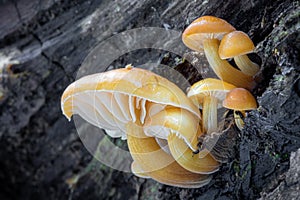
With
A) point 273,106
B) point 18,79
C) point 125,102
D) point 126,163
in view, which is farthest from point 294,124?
point 18,79

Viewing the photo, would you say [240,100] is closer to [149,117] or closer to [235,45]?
[235,45]

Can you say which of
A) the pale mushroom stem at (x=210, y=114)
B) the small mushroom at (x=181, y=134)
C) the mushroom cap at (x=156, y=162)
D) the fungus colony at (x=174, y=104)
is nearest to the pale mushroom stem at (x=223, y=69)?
the fungus colony at (x=174, y=104)

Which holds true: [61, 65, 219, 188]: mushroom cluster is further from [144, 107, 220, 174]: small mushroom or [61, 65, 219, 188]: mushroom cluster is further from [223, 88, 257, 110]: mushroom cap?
[223, 88, 257, 110]: mushroom cap

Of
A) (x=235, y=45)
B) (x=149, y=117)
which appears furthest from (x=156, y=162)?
(x=235, y=45)

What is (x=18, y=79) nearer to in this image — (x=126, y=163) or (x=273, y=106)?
(x=126, y=163)

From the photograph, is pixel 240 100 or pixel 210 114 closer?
pixel 240 100

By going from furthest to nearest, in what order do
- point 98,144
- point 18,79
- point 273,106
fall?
1. point 18,79
2. point 98,144
3. point 273,106

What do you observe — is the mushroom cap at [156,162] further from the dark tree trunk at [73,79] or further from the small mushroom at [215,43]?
the small mushroom at [215,43]
